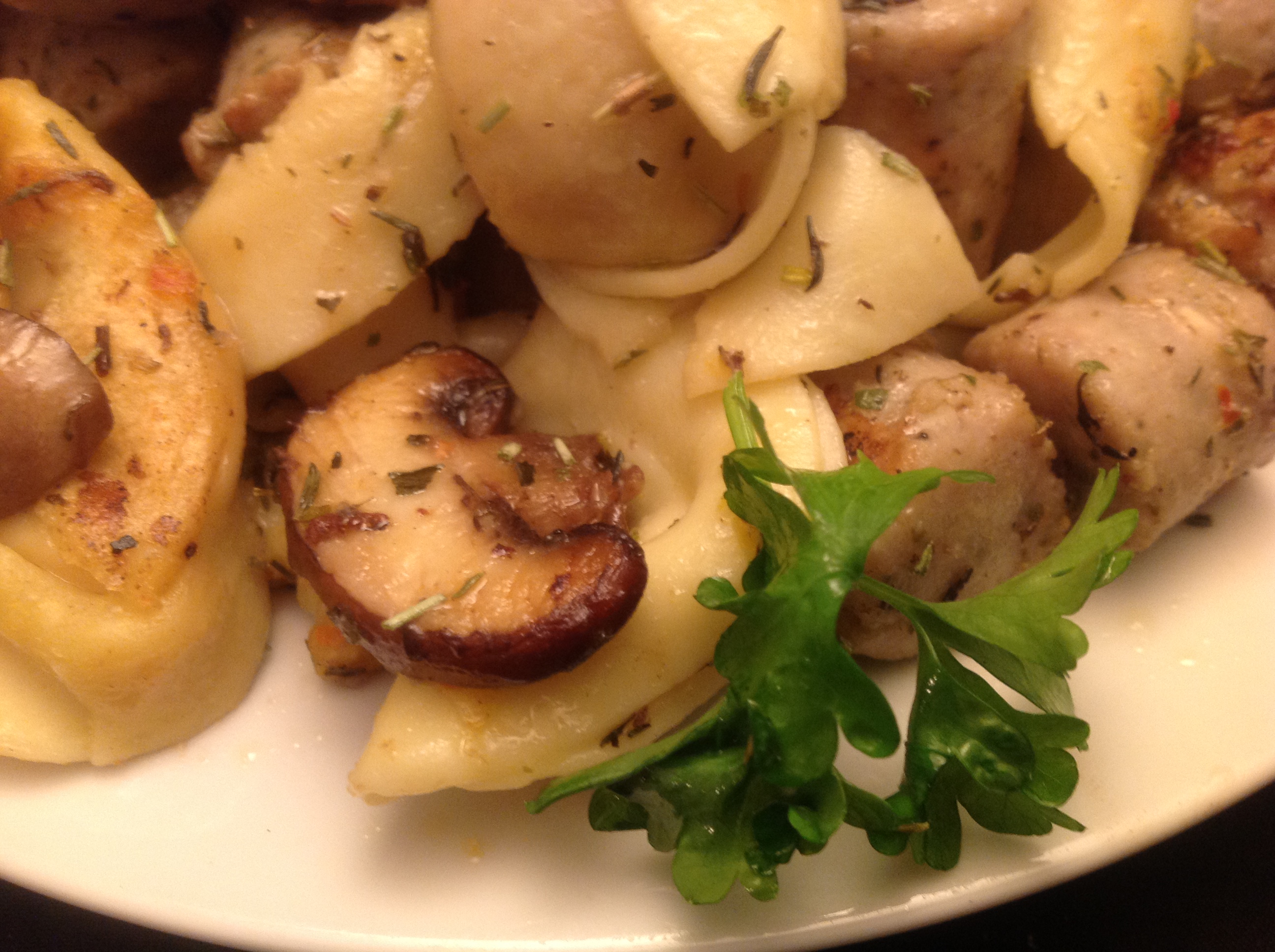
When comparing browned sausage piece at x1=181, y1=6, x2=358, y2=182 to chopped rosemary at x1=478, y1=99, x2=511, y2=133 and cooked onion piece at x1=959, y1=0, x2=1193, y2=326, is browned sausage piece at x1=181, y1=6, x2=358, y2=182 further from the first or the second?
cooked onion piece at x1=959, y1=0, x2=1193, y2=326

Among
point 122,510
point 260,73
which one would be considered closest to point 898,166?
point 260,73

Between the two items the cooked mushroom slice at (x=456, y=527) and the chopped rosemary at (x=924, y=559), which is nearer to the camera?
the cooked mushroom slice at (x=456, y=527)

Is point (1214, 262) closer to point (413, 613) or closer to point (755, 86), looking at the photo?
point (755, 86)

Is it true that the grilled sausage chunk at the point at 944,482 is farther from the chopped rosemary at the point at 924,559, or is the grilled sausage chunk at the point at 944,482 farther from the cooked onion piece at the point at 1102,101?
the cooked onion piece at the point at 1102,101

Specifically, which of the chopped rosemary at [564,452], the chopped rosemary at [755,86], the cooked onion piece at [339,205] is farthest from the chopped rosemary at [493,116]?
the chopped rosemary at [564,452]


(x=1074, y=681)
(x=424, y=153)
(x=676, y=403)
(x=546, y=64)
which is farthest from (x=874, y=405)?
(x=424, y=153)

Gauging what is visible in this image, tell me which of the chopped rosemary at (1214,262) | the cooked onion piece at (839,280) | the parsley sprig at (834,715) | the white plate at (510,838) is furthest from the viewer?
the chopped rosemary at (1214,262)

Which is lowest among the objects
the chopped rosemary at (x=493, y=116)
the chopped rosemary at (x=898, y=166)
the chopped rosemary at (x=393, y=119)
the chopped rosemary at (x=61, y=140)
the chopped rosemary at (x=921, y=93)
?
the chopped rosemary at (x=61, y=140)
